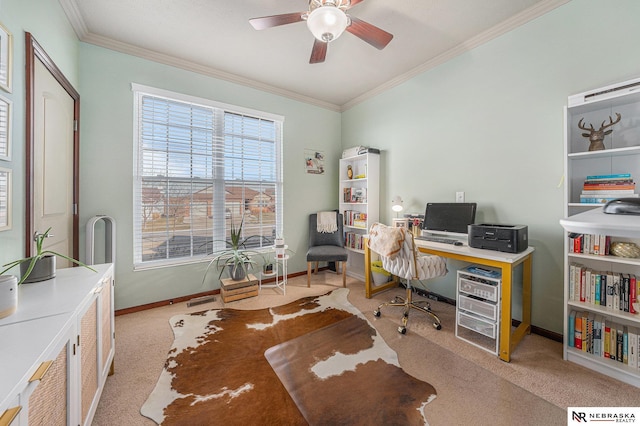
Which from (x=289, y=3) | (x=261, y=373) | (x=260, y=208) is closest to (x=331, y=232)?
(x=260, y=208)

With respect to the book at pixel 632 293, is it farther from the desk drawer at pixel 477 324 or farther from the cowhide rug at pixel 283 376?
the cowhide rug at pixel 283 376

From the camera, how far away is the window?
8.76ft

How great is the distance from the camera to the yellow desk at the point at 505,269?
1.77 meters

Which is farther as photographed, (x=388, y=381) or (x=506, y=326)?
(x=506, y=326)

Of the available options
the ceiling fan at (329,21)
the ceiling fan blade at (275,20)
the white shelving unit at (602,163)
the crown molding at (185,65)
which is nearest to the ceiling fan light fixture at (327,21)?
the ceiling fan at (329,21)

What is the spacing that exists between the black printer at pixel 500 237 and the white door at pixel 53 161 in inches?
126

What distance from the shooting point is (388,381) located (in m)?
1.59

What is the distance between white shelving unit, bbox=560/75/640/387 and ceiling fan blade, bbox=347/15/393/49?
142 cm

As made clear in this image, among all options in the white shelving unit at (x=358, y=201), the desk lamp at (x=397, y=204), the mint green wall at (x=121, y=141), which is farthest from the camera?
the white shelving unit at (x=358, y=201)

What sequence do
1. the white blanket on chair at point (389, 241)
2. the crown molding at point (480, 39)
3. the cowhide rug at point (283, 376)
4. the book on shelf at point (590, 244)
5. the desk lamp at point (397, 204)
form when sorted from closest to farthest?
1. the cowhide rug at point (283, 376)
2. the book on shelf at point (590, 244)
3. the crown molding at point (480, 39)
4. the white blanket on chair at point (389, 241)
5. the desk lamp at point (397, 204)

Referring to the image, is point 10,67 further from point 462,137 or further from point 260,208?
point 462,137

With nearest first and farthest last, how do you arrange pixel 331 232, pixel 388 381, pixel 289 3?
pixel 388 381 → pixel 289 3 → pixel 331 232

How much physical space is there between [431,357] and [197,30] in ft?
11.4

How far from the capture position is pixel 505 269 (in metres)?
1.80
